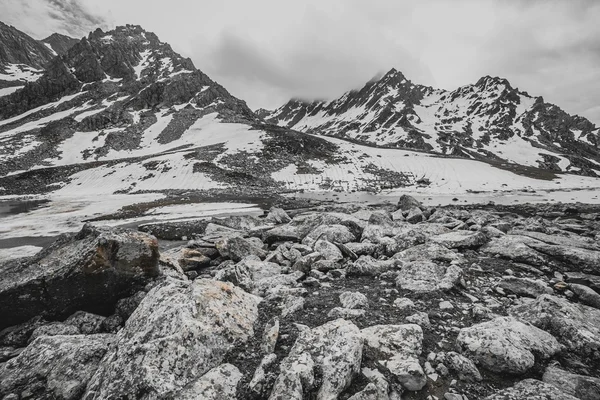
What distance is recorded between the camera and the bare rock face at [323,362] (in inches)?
157

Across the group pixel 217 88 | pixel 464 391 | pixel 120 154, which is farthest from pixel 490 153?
pixel 464 391

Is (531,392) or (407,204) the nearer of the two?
(531,392)

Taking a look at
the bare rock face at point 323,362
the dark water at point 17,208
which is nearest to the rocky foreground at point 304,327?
the bare rock face at point 323,362

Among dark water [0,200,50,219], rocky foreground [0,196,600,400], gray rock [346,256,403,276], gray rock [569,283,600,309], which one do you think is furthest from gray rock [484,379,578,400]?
dark water [0,200,50,219]

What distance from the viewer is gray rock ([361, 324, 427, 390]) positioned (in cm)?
430

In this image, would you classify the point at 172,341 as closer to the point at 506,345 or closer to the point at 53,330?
the point at 53,330

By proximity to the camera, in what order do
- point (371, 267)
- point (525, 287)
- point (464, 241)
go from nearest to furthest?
point (525, 287) < point (371, 267) < point (464, 241)

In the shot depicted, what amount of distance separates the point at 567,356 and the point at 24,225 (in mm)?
41086

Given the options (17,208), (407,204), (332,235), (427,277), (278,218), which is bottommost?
(17,208)

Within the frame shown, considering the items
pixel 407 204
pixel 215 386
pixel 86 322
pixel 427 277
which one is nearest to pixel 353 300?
pixel 427 277

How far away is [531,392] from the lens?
3.91 m

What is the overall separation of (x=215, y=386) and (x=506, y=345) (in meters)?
4.92

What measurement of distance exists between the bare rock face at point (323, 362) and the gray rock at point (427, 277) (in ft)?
11.1

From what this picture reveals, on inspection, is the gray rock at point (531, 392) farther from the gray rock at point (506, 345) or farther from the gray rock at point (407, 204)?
the gray rock at point (407, 204)
